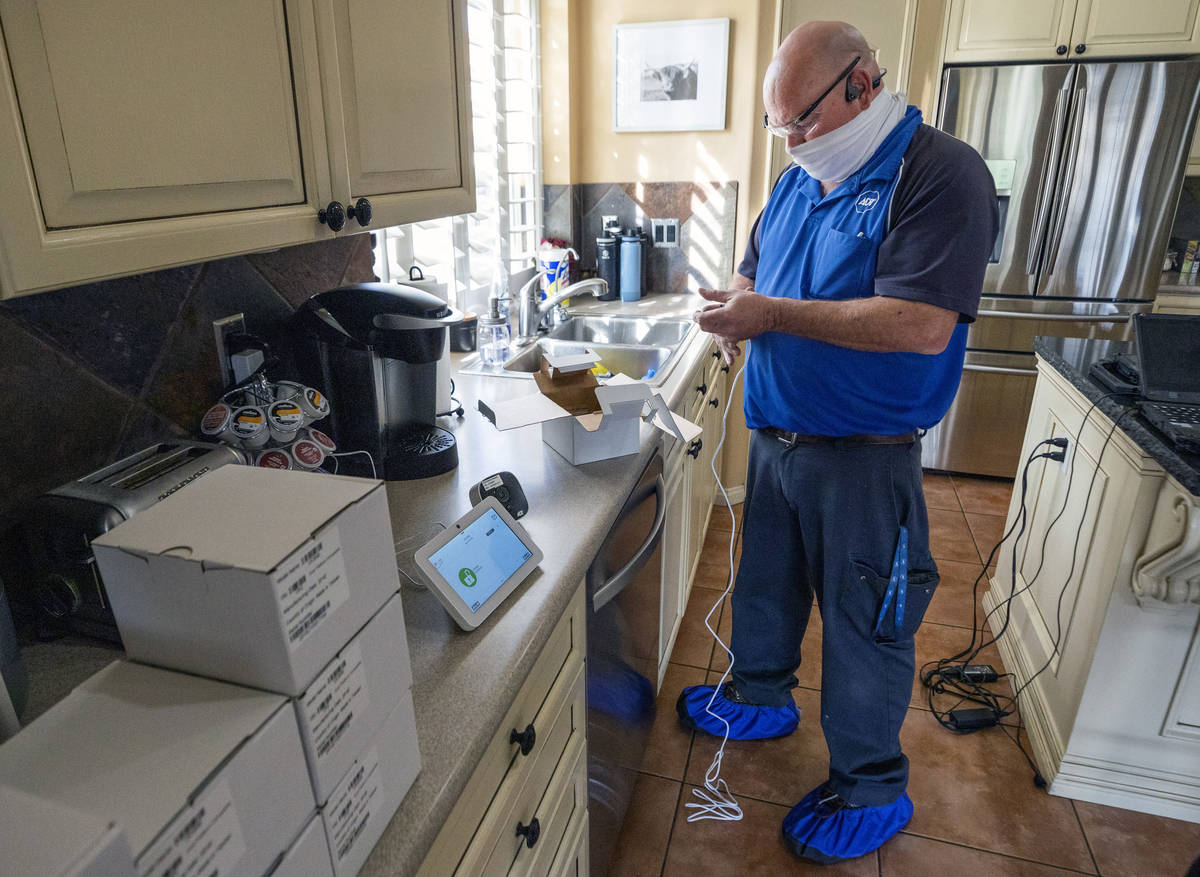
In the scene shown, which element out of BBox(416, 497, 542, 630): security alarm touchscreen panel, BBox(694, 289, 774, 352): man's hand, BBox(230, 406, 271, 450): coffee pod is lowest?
BBox(416, 497, 542, 630): security alarm touchscreen panel

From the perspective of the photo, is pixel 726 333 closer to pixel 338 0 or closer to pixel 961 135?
pixel 338 0

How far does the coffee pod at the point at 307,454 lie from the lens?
44.0 inches

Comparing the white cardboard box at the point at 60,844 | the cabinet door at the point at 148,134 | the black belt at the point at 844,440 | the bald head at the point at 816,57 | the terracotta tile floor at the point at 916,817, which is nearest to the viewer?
the white cardboard box at the point at 60,844

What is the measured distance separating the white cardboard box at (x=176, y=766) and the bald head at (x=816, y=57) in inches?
54.8

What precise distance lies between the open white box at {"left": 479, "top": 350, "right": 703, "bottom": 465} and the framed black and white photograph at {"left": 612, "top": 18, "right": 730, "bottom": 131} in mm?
1873

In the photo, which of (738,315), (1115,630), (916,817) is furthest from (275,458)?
(1115,630)

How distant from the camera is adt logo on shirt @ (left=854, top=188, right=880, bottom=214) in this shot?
142 cm

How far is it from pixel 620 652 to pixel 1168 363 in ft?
4.38

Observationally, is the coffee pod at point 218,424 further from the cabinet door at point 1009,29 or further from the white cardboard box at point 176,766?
the cabinet door at point 1009,29

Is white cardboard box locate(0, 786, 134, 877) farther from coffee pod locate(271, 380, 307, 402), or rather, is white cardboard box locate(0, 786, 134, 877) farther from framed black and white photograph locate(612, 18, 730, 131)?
framed black and white photograph locate(612, 18, 730, 131)

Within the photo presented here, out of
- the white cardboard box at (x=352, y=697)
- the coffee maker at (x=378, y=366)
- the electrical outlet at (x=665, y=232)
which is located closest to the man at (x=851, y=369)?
the coffee maker at (x=378, y=366)

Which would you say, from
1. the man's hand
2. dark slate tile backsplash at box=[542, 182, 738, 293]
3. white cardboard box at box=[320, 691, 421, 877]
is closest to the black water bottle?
dark slate tile backsplash at box=[542, 182, 738, 293]

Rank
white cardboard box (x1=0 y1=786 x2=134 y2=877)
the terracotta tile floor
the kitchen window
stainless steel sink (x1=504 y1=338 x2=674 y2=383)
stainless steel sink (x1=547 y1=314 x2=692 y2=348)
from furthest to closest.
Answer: stainless steel sink (x1=547 y1=314 x2=692 y2=348)
stainless steel sink (x1=504 y1=338 x2=674 y2=383)
the kitchen window
the terracotta tile floor
white cardboard box (x1=0 y1=786 x2=134 y2=877)

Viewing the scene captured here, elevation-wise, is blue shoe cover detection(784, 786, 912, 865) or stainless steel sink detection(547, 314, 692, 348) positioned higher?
stainless steel sink detection(547, 314, 692, 348)
